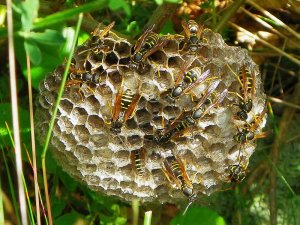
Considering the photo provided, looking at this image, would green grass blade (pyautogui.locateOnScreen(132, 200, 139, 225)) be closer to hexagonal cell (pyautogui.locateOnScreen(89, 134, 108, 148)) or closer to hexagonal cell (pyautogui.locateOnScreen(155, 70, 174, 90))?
hexagonal cell (pyautogui.locateOnScreen(89, 134, 108, 148))

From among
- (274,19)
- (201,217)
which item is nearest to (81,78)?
(201,217)

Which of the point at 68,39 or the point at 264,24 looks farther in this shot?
the point at 264,24

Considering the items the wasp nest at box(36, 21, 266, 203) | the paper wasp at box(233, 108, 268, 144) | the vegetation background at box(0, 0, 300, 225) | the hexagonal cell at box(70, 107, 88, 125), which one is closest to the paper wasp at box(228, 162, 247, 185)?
the wasp nest at box(36, 21, 266, 203)

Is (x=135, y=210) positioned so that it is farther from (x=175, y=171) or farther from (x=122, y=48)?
(x=122, y=48)

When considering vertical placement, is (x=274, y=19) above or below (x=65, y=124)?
above

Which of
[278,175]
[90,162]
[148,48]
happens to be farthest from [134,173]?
[278,175]

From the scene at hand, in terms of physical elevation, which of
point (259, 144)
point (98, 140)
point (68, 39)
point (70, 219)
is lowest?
point (70, 219)

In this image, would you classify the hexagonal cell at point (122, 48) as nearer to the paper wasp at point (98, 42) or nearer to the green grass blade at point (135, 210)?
the paper wasp at point (98, 42)
